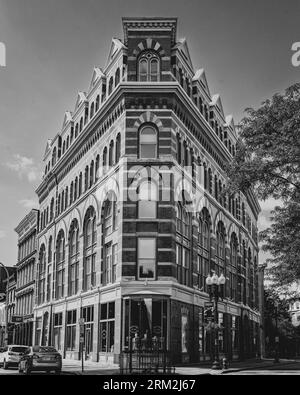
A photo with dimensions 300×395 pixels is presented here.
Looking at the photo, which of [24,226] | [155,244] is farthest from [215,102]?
[24,226]

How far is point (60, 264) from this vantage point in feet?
168

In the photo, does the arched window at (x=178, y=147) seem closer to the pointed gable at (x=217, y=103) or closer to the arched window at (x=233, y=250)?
the pointed gable at (x=217, y=103)

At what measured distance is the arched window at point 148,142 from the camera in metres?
37.2

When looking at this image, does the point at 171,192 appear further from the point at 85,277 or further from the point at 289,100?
the point at 289,100

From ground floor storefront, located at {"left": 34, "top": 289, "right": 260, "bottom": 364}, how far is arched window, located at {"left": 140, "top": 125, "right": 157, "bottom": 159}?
9083 mm

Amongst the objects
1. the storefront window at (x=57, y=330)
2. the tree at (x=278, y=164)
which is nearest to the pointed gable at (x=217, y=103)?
the storefront window at (x=57, y=330)

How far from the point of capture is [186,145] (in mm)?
40000

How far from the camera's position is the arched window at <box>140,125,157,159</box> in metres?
37.2

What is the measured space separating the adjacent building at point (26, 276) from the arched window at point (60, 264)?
10.4 m

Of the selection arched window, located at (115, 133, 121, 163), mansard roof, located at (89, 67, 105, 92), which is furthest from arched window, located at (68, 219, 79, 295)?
mansard roof, located at (89, 67, 105, 92)

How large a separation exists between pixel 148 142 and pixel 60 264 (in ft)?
61.9

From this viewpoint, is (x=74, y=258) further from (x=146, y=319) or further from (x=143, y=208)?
(x=146, y=319)

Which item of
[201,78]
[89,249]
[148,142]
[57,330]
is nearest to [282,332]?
[57,330]

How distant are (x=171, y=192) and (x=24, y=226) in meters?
39.0
